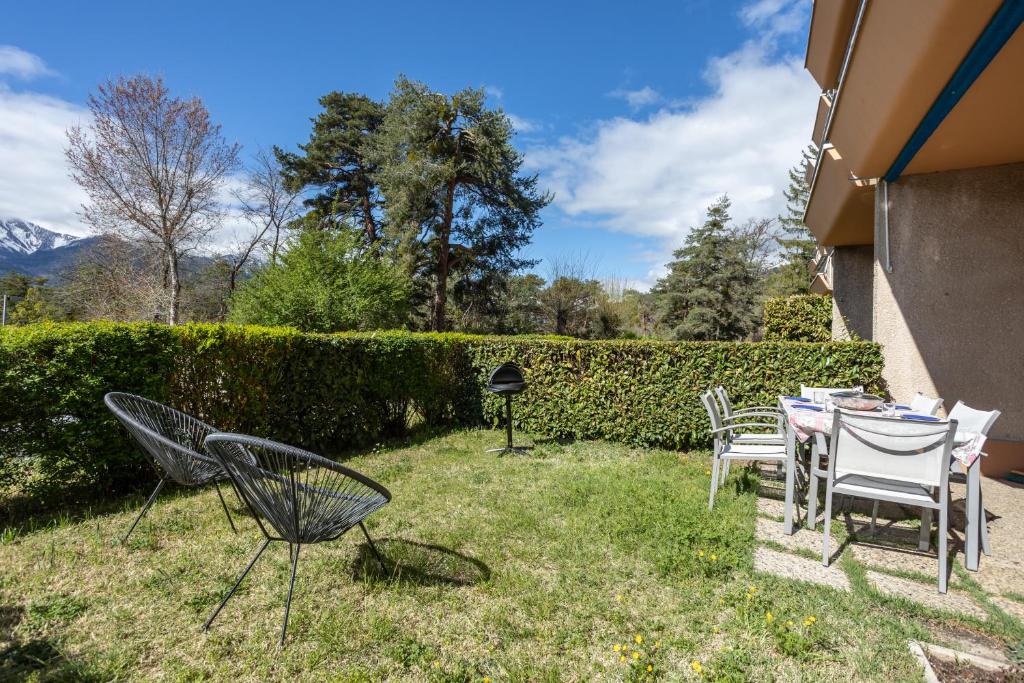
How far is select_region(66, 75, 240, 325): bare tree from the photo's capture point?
48.1 ft

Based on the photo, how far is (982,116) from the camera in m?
3.68

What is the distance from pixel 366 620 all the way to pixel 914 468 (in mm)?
3113

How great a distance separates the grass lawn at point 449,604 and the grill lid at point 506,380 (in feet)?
6.80

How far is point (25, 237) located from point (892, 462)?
226216mm

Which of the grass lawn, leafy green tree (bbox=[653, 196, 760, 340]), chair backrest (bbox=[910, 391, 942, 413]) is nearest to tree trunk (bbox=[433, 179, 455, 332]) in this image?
leafy green tree (bbox=[653, 196, 760, 340])

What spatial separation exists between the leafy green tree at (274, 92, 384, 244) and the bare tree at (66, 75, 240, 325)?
3034 millimetres

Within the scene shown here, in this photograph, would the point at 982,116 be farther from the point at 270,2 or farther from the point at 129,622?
the point at 270,2

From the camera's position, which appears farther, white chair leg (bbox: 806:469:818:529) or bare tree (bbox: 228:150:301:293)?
bare tree (bbox: 228:150:301:293)

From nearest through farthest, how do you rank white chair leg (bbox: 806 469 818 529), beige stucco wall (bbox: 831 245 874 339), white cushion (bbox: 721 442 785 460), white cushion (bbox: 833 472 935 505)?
white cushion (bbox: 833 472 935 505), white chair leg (bbox: 806 469 818 529), white cushion (bbox: 721 442 785 460), beige stucco wall (bbox: 831 245 874 339)

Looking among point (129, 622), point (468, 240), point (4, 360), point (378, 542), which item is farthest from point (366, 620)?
point (468, 240)

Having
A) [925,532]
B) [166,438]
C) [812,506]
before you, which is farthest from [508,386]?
[925,532]

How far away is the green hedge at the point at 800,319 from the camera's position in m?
11.8

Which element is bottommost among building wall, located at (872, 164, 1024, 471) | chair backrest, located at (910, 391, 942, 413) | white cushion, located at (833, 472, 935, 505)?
white cushion, located at (833, 472, 935, 505)

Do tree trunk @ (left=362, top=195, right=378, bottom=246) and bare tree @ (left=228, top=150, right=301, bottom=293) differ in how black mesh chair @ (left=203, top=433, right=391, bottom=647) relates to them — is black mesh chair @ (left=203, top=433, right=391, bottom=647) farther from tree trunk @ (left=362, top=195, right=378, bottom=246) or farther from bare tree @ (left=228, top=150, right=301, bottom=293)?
tree trunk @ (left=362, top=195, right=378, bottom=246)
